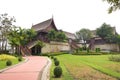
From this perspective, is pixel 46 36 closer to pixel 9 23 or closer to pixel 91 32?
pixel 9 23

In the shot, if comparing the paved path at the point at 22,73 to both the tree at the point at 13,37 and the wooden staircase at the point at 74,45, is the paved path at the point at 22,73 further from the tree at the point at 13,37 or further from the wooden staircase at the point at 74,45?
the wooden staircase at the point at 74,45

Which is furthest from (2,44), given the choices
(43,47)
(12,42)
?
(43,47)

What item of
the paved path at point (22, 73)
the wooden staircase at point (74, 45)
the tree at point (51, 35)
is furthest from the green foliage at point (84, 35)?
the paved path at point (22, 73)

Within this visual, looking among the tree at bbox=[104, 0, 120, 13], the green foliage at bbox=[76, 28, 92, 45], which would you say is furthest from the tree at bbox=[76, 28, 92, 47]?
the tree at bbox=[104, 0, 120, 13]

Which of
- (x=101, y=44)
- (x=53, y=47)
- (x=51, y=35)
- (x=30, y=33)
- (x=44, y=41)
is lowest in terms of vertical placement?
(x=53, y=47)

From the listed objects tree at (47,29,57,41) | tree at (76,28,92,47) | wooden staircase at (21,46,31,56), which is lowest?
wooden staircase at (21,46,31,56)

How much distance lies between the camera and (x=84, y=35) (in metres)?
70.9

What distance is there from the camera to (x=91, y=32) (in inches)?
2753

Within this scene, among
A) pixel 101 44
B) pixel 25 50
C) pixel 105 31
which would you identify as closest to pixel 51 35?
pixel 25 50

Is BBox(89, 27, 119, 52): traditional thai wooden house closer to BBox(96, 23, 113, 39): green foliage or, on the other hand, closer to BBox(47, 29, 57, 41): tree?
BBox(96, 23, 113, 39): green foliage

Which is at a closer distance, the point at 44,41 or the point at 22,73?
the point at 22,73

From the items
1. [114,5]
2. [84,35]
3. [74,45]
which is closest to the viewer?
[114,5]

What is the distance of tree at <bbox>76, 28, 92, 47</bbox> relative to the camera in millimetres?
69312

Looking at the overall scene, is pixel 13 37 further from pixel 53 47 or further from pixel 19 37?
pixel 53 47
